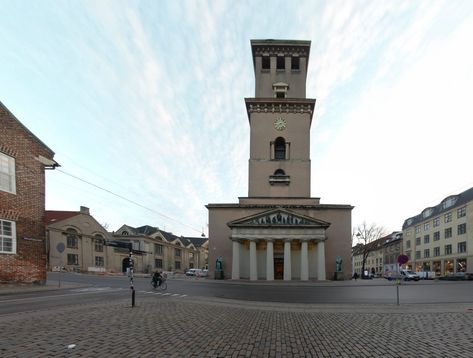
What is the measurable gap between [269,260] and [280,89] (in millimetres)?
27816

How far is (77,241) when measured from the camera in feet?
186

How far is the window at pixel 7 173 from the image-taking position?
18000mm

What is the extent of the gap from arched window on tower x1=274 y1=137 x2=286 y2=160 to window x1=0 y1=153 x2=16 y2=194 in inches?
1451

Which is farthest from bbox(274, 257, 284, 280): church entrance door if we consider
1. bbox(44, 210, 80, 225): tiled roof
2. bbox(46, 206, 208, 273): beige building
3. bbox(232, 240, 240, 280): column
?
bbox(44, 210, 80, 225): tiled roof

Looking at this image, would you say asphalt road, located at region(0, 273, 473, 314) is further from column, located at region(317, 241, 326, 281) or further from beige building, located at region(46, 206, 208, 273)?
beige building, located at region(46, 206, 208, 273)

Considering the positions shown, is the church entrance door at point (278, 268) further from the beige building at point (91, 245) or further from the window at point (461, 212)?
the window at point (461, 212)

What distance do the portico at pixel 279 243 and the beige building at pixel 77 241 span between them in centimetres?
3003

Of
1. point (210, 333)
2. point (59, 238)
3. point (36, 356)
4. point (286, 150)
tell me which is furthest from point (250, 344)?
point (59, 238)

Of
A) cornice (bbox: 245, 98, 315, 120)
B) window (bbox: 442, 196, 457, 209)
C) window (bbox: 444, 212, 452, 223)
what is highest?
cornice (bbox: 245, 98, 315, 120)

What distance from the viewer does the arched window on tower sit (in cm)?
4903

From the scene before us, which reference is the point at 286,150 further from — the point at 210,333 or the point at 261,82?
the point at 210,333

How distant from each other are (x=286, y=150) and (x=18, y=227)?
38.2 meters

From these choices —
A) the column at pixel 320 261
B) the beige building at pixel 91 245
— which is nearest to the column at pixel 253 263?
the column at pixel 320 261

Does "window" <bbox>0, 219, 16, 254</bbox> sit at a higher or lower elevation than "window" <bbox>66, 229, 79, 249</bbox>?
higher
